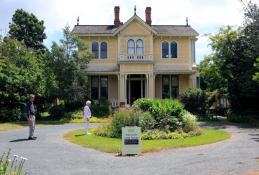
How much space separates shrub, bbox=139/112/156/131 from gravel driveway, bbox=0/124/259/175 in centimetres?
505

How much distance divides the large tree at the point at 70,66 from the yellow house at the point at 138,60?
343 cm

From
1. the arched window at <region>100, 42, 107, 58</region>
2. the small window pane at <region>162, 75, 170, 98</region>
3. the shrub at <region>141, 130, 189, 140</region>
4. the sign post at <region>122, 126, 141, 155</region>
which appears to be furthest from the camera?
the small window pane at <region>162, 75, 170, 98</region>

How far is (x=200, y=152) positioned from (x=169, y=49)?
30.1m

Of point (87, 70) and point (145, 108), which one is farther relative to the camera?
point (87, 70)

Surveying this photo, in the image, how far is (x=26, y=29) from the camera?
69375mm

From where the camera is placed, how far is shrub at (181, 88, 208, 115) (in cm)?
4141

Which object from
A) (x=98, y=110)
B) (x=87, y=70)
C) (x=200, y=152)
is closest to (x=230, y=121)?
(x=98, y=110)

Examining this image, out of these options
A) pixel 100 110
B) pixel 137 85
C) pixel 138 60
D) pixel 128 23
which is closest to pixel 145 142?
pixel 100 110

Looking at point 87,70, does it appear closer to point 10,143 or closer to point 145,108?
point 145,108

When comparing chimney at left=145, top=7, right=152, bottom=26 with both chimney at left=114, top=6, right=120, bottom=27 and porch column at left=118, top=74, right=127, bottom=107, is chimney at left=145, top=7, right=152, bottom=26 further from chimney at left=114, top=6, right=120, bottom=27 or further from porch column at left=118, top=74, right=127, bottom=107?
porch column at left=118, top=74, right=127, bottom=107

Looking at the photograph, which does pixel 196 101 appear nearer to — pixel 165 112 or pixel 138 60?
pixel 138 60

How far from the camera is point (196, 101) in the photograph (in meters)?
41.5

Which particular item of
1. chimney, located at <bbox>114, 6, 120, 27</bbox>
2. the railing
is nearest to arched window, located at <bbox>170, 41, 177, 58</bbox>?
the railing

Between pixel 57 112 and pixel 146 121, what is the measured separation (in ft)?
50.6
